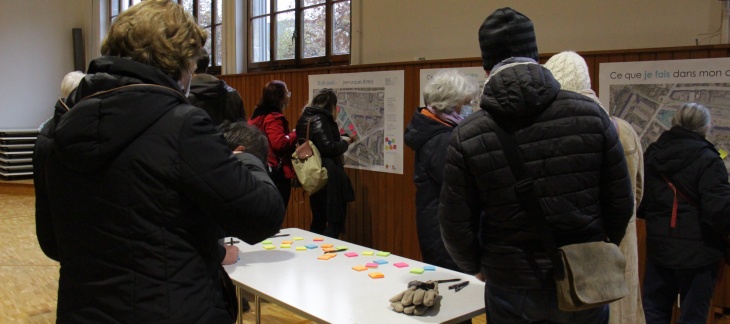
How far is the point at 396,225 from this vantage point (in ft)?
16.5

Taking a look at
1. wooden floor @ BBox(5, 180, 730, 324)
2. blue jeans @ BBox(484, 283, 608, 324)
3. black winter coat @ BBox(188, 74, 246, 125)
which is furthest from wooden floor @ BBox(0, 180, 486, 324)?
blue jeans @ BBox(484, 283, 608, 324)

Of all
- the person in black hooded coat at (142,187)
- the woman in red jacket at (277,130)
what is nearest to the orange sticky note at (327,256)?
the person in black hooded coat at (142,187)

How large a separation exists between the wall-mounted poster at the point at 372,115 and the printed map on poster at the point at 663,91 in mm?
1736

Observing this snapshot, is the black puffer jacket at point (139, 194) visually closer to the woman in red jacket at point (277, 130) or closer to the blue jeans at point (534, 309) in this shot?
the blue jeans at point (534, 309)

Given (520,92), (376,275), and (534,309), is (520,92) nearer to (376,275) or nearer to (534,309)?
(534,309)

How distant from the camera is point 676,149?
118 inches

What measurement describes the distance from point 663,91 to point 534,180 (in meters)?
2.24

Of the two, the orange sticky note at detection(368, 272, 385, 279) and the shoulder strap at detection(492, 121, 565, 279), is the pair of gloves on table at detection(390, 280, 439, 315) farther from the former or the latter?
the shoulder strap at detection(492, 121, 565, 279)

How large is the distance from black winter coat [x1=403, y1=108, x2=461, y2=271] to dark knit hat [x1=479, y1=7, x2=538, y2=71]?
2.98 feet

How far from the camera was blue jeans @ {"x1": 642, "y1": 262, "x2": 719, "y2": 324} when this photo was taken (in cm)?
301

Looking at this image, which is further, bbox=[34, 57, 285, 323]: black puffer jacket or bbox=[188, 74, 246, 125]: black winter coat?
bbox=[188, 74, 246, 125]: black winter coat

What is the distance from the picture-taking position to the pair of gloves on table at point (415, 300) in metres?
1.97

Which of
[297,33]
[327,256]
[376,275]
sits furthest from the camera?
[297,33]

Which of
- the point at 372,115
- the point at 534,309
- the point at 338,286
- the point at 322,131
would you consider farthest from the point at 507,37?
the point at 372,115
